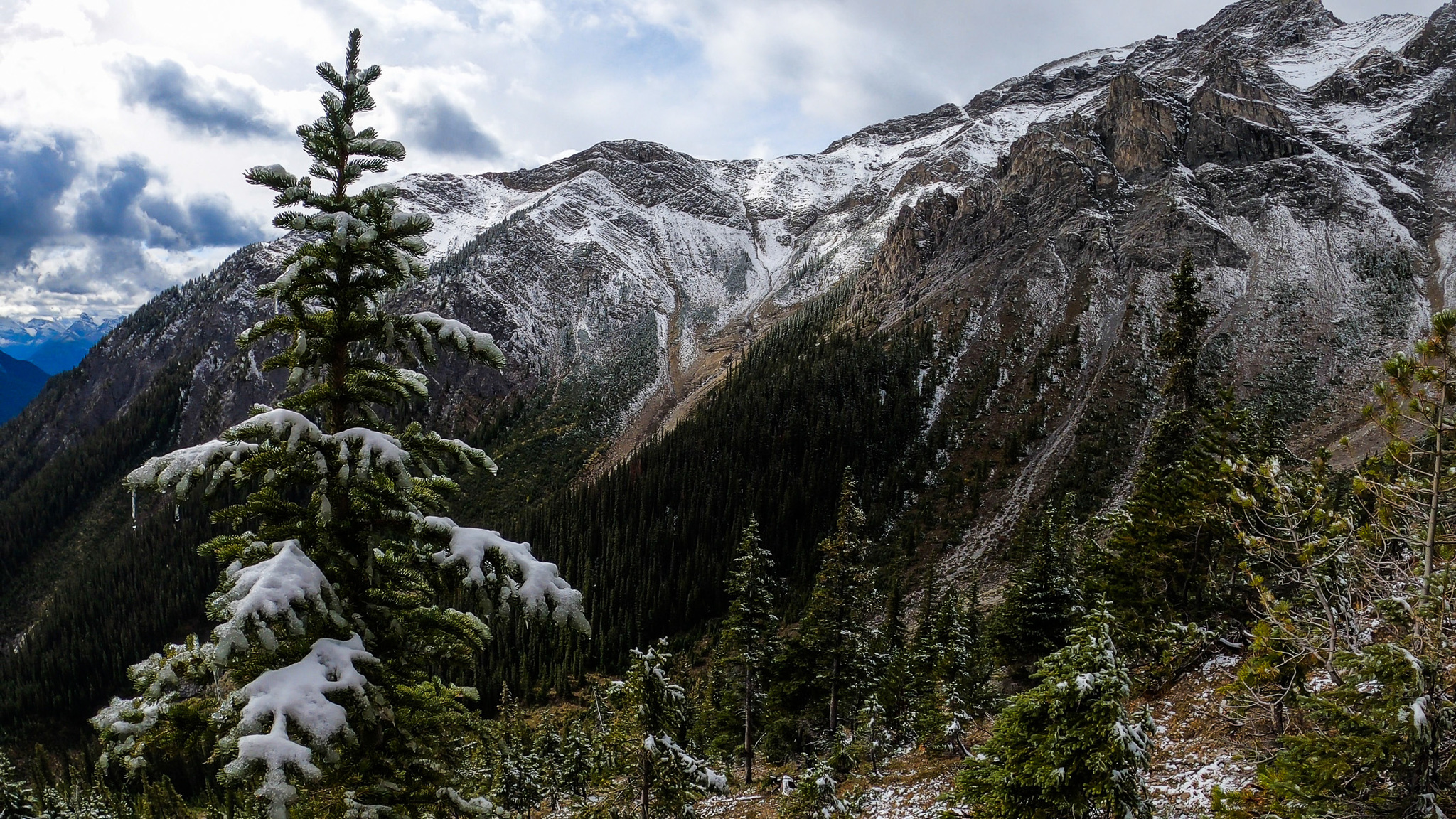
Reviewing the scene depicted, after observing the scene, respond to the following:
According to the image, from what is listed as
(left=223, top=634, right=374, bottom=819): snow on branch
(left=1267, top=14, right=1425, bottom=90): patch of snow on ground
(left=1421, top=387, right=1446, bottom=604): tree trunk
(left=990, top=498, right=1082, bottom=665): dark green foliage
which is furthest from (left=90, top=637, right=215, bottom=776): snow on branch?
(left=1267, top=14, right=1425, bottom=90): patch of snow on ground

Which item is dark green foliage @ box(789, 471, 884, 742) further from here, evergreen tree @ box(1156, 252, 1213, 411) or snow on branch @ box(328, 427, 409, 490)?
snow on branch @ box(328, 427, 409, 490)

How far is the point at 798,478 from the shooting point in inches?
3691

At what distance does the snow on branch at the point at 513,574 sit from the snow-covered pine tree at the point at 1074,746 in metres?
9.36

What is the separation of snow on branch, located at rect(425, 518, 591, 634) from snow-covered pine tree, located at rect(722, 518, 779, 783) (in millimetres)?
24417

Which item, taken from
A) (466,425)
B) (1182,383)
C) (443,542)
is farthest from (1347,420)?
(466,425)

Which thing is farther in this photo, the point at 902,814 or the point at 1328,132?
the point at 1328,132

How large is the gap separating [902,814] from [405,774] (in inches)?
737

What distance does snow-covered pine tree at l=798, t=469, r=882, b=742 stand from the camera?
2958 centimetres

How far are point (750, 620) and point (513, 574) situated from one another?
27.0m

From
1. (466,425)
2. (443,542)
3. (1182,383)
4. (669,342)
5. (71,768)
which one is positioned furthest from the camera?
(669,342)

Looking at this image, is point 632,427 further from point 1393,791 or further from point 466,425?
point 1393,791

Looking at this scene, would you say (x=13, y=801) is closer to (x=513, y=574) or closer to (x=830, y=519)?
(x=513, y=574)

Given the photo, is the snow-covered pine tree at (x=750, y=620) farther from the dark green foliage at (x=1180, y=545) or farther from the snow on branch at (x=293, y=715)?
the snow on branch at (x=293, y=715)

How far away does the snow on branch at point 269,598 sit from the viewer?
4.07 meters
